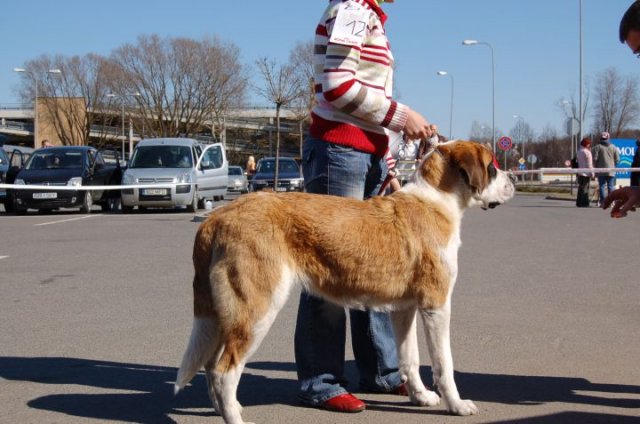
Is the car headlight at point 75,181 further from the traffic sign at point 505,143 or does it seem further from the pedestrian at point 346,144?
the traffic sign at point 505,143

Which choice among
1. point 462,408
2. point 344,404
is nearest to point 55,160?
point 344,404

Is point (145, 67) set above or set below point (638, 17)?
above

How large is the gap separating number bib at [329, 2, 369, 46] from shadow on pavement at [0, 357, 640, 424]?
2.17 meters

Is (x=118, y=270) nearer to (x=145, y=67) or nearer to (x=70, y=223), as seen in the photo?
(x=70, y=223)

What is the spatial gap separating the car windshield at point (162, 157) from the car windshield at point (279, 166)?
8.56 meters

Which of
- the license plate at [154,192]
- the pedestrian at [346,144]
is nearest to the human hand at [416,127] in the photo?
the pedestrian at [346,144]

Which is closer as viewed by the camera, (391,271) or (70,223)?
(391,271)

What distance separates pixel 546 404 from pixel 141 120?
67474mm

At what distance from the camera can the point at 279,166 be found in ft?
105

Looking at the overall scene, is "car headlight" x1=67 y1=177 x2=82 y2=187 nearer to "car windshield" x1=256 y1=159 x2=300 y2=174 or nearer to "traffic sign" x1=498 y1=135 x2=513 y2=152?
"car windshield" x1=256 y1=159 x2=300 y2=174

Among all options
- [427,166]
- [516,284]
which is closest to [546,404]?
[427,166]

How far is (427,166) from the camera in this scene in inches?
184

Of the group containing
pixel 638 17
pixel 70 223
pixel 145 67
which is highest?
pixel 145 67

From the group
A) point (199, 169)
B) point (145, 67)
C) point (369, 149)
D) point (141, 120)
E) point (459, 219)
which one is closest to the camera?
point (459, 219)
